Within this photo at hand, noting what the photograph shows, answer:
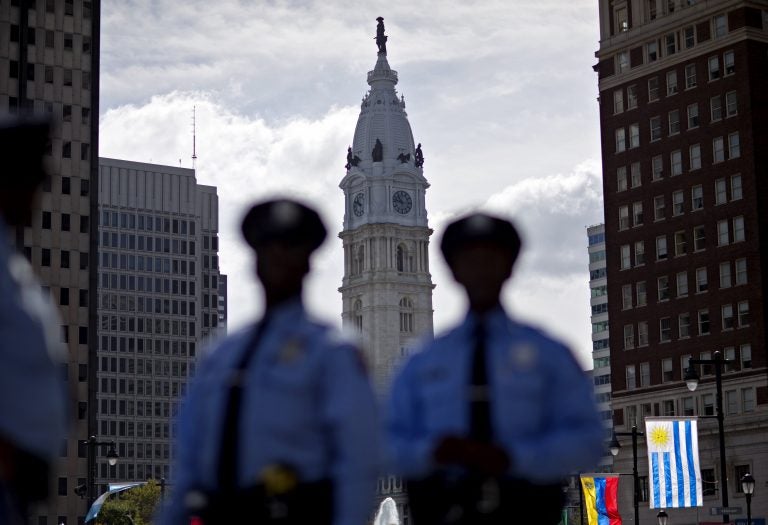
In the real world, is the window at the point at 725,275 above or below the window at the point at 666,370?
above

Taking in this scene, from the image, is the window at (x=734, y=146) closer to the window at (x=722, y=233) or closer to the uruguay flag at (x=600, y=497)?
the window at (x=722, y=233)

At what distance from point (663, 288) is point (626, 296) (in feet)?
12.3

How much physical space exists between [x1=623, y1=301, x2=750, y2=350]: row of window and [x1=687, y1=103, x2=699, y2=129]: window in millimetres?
11590

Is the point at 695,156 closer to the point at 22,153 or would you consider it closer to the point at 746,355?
the point at 746,355

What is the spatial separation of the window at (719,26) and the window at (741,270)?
14.3 metres

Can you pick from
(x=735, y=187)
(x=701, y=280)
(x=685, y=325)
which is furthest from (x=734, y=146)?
(x=685, y=325)

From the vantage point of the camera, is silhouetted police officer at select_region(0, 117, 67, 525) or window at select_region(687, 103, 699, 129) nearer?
silhouetted police officer at select_region(0, 117, 67, 525)

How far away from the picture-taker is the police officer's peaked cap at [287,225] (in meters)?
6.95

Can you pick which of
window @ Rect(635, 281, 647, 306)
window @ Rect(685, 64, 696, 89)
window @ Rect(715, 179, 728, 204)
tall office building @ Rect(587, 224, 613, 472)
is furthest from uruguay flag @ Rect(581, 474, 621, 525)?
tall office building @ Rect(587, 224, 613, 472)

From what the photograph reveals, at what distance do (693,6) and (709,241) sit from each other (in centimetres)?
1492

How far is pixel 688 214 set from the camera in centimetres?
10094

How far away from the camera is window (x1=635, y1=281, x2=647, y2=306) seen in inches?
4082

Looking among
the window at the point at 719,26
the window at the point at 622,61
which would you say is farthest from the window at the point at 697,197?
the window at the point at 622,61

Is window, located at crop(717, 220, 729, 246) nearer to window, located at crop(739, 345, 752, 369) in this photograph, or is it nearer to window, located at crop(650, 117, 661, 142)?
window, located at crop(739, 345, 752, 369)
